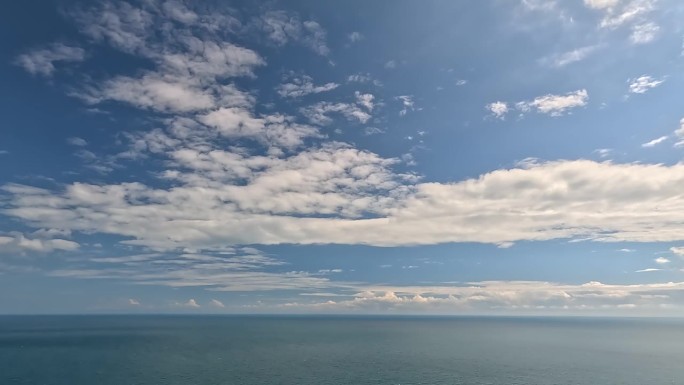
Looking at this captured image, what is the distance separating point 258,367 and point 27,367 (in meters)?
77.1

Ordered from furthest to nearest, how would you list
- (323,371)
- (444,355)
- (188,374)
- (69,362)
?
(444,355) → (69,362) → (323,371) → (188,374)

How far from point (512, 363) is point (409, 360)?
39.5 metres

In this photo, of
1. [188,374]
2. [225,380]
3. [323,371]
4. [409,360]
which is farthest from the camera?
[409,360]

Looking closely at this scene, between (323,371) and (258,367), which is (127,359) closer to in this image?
(258,367)

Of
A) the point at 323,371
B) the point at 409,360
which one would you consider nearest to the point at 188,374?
the point at 323,371

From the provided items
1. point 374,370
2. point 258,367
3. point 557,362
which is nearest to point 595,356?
point 557,362

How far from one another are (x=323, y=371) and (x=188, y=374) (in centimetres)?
4203

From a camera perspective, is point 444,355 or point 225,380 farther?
point 444,355

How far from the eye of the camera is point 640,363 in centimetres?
17300

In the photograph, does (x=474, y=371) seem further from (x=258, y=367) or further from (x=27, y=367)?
(x=27, y=367)

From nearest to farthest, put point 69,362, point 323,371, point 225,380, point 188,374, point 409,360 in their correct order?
point 225,380, point 188,374, point 323,371, point 69,362, point 409,360

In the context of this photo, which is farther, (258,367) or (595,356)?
(595,356)

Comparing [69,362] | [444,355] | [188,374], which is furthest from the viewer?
[444,355]

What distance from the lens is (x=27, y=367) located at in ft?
464
